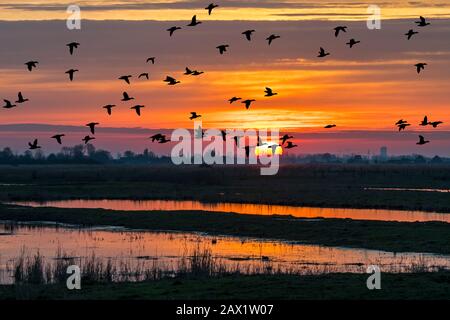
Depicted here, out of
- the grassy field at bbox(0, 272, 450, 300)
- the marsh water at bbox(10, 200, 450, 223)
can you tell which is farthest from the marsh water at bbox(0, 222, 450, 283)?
the marsh water at bbox(10, 200, 450, 223)

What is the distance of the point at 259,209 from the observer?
2995 inches

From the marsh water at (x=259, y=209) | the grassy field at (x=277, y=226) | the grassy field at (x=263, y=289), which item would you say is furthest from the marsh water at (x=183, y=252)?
the marsh water at (x=259, y=209)

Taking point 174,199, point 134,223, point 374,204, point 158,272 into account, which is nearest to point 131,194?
point 174,199

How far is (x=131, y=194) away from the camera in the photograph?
9888 cm

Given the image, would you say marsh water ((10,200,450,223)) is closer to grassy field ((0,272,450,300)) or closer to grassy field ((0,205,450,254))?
grassy field ((0,205,450,254))

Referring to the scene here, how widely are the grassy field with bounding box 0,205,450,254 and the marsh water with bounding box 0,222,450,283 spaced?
86.9 inches

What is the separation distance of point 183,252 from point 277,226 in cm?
1409

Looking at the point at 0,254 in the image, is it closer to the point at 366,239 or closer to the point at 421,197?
the point at 366,239

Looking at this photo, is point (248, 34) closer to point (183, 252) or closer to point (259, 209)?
point (183, 252)

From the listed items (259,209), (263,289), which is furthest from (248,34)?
(259,209)

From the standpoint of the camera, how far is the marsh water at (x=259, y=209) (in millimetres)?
67375

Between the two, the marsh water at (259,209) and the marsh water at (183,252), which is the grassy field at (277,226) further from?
the marsh water at (259,209)

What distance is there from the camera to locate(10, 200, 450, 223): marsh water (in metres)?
67.4

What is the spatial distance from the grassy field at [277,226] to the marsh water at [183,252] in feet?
7.24
